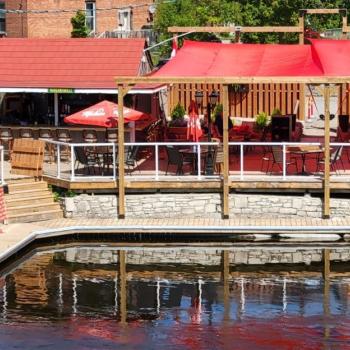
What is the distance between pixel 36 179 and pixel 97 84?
405cm

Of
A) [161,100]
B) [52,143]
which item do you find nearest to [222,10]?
[161,100]

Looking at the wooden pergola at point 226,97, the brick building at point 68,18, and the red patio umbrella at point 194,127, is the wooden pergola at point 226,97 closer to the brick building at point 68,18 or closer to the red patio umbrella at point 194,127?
the red patio umbrella at point 194,127

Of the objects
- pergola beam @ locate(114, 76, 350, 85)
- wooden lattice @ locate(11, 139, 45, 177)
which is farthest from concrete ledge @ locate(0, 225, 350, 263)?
pergola beam @ locate(114, 76, 350, 85)

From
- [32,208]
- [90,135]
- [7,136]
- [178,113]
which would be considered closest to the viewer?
[32,208]

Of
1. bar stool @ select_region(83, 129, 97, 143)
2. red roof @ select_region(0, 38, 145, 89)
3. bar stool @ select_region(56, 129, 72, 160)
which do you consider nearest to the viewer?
bar stool @ select_region(83, 129, 97, 143)

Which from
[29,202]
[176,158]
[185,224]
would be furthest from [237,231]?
[29,202]

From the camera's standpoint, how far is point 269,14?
45219mm

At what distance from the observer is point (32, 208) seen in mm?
A: 25094

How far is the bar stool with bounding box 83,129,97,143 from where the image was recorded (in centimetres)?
2796

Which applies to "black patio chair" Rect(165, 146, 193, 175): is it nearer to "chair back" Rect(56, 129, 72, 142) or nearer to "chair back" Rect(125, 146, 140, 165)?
"chair back" Rect(125, 146, 140, 165)

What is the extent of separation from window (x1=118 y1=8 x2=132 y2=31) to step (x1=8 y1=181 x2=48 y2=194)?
92.3ft

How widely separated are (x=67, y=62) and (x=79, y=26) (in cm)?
1789

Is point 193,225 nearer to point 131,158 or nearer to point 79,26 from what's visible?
point 131,158

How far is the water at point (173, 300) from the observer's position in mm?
17562
